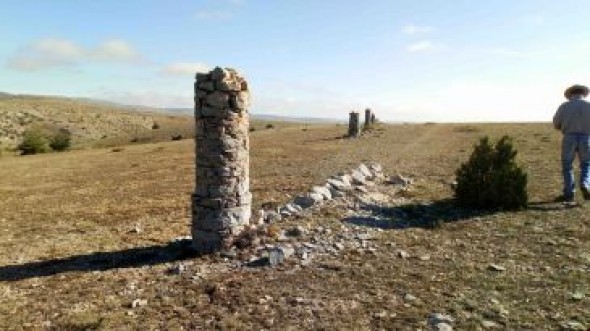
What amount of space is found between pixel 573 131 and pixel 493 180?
2.50 m

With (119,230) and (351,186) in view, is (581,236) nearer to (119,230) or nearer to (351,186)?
(351,186)

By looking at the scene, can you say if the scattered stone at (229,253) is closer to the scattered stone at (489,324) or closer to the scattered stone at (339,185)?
the scattered stone at (489,324)

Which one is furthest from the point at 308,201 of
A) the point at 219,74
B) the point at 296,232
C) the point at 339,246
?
the point at 219,74

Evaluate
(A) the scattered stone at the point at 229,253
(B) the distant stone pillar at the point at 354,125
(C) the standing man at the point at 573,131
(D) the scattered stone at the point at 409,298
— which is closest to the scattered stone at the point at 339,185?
(A) the scattered stone at the point at 229,253

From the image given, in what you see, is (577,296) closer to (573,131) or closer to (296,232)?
(296,232)

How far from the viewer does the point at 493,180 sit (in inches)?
525

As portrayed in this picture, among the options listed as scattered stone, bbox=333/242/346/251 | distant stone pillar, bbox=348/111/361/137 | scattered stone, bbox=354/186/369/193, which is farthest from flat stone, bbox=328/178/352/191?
distant stone pillar, bbox=348/111/361/137

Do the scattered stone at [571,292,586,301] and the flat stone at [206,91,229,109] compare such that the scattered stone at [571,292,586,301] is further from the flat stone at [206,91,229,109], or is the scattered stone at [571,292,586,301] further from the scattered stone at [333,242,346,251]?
the flat stone at [206,91,229,109]

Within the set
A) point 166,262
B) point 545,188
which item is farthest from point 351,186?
point 166,262

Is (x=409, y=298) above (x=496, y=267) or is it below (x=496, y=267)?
below

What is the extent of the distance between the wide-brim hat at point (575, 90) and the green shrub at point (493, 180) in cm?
185

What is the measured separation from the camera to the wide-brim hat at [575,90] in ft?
45.5

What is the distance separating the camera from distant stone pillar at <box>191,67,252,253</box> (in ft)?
34.8

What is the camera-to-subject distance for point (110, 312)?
26.3ft
